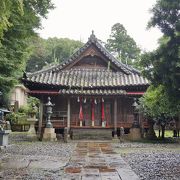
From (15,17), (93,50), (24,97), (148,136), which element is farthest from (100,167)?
(24,97)

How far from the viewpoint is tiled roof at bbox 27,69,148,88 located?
76.8 ft

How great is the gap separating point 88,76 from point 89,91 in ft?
6.96

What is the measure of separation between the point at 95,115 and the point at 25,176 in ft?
57.5

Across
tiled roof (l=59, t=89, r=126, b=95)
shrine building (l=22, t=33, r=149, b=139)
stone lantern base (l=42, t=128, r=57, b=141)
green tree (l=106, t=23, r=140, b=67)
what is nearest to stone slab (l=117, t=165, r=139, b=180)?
stone lantern base (l=42, t=128, r=57, b=141)

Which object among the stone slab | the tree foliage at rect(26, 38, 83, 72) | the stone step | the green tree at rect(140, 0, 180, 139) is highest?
the tree foliage at rect(26, 38, 83, 72)

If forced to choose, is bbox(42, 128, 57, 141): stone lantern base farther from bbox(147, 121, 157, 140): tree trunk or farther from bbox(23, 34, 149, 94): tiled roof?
bbox(147, 121, 157, 140): tree trunk

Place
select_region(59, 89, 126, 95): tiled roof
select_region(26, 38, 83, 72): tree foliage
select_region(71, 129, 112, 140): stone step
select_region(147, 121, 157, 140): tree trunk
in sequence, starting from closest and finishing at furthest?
select_region(147, 121, 157, 140): tree trunk → select_region(71, 129, 112, 140): stone step → select_region(59, 89, 126, 95): tiled roof → select_region(26, 38, 83, 72): tree foliage

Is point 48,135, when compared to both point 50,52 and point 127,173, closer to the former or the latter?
point 127,173

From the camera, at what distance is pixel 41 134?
74.3 ft

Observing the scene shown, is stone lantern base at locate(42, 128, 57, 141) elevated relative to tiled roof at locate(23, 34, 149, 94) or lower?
lower

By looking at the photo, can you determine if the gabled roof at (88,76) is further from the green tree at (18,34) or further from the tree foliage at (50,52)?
the tree foliage at (50,52)

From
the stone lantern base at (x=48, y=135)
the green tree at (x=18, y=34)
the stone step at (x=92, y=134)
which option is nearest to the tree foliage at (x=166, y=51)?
the green tree at (x=18, y=34)

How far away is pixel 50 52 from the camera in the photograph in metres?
58.7

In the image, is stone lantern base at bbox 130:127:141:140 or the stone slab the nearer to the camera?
the stone slab
